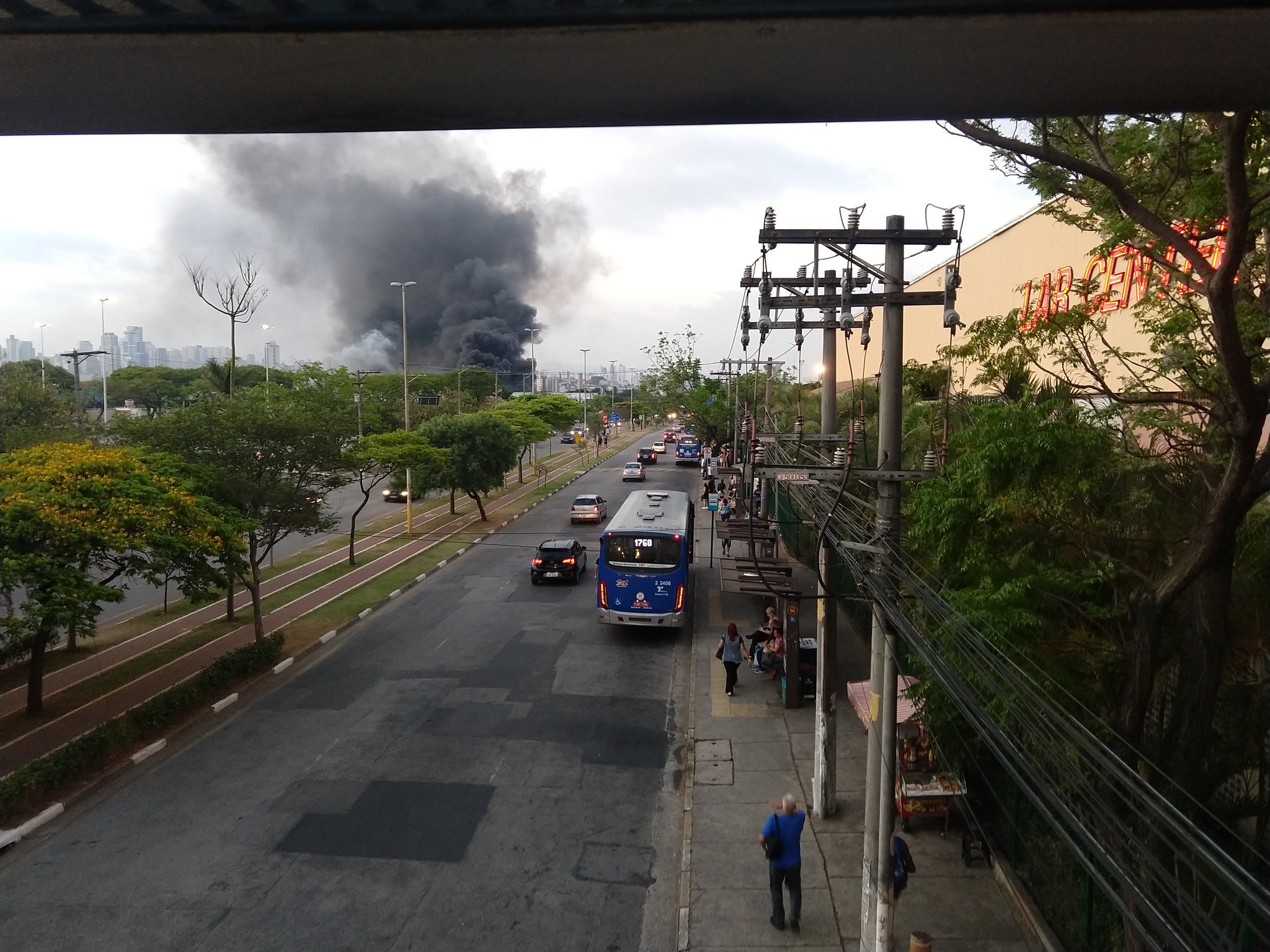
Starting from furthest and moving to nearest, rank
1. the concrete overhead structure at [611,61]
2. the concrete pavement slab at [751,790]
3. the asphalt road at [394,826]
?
the concrete pavement slab at [751,790], the asphalt road at [394,826], the concrete overhead structure at [611,61]

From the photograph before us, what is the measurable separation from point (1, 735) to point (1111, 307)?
20040 millimetres

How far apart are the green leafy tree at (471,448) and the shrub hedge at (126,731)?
15517mm

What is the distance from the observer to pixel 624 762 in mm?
11492

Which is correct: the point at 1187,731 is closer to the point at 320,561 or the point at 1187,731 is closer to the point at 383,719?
the point at 383,719

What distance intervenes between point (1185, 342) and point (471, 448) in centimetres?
2625

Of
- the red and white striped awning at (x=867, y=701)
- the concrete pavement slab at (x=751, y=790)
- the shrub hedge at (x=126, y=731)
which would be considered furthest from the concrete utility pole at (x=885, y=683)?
the shrub hedge at (x=126, y=731)

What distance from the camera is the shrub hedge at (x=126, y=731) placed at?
970cm

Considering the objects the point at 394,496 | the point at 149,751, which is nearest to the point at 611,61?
the point at 149,751

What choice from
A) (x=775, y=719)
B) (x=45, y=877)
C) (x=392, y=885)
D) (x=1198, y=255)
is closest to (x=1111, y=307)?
(x=775, y=719)

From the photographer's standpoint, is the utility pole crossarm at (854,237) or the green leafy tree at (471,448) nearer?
the utility pole crossarm at (854,237)

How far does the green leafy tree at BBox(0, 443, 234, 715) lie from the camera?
34.2 feet

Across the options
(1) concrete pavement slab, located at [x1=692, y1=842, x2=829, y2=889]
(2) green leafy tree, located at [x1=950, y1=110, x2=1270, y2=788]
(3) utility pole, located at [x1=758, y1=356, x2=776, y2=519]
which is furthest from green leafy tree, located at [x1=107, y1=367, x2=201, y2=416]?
(2) green leafy tree, located at [x1=950, y1=110, x2=1270, y2=788]

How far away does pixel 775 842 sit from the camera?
7.51m

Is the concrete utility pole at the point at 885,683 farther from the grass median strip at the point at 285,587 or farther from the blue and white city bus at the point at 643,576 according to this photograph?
the grass median strip at the point at 285,587
